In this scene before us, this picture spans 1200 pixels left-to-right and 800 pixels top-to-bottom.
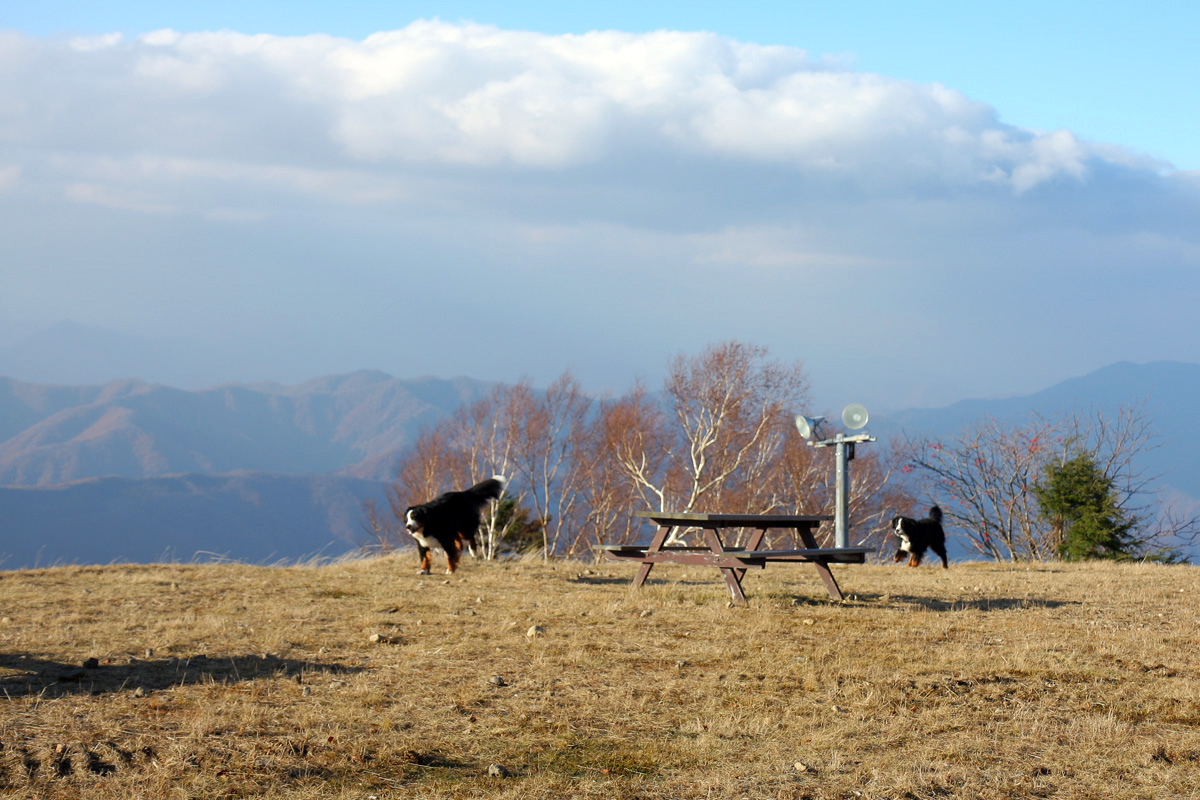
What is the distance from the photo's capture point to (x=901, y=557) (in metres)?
14.2

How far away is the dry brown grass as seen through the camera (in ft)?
12.4

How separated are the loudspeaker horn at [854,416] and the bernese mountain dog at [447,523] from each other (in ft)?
15.9

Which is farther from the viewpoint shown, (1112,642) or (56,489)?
(56,489)

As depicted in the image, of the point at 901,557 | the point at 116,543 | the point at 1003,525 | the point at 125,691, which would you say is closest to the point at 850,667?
the point at 125,691

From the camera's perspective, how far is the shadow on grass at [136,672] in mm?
4953

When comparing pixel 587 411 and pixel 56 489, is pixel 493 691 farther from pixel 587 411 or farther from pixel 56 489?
pixel 56 489

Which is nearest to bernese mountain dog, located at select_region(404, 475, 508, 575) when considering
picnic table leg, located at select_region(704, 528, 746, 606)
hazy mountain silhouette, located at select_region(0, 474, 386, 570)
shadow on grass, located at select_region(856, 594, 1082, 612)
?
picnic table leg, located at select_region(704, 528, 746, 606)

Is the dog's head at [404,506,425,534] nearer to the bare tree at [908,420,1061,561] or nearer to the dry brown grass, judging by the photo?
the dry brown grass

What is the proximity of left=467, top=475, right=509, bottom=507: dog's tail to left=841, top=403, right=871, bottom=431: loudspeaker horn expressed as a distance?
15.1 feet

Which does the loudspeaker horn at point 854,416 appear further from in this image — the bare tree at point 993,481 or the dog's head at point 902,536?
the bare tree at point 993,481

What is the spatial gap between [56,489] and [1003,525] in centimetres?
13803

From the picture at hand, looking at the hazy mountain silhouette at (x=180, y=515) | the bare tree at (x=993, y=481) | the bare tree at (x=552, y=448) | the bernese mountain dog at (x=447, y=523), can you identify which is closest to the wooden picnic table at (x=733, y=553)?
the bernese mountain dog at (x=447, y=523)

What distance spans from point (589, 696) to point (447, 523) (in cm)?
566

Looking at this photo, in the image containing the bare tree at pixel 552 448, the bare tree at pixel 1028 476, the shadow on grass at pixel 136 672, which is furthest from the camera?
the bare tree at pixel 552 448
